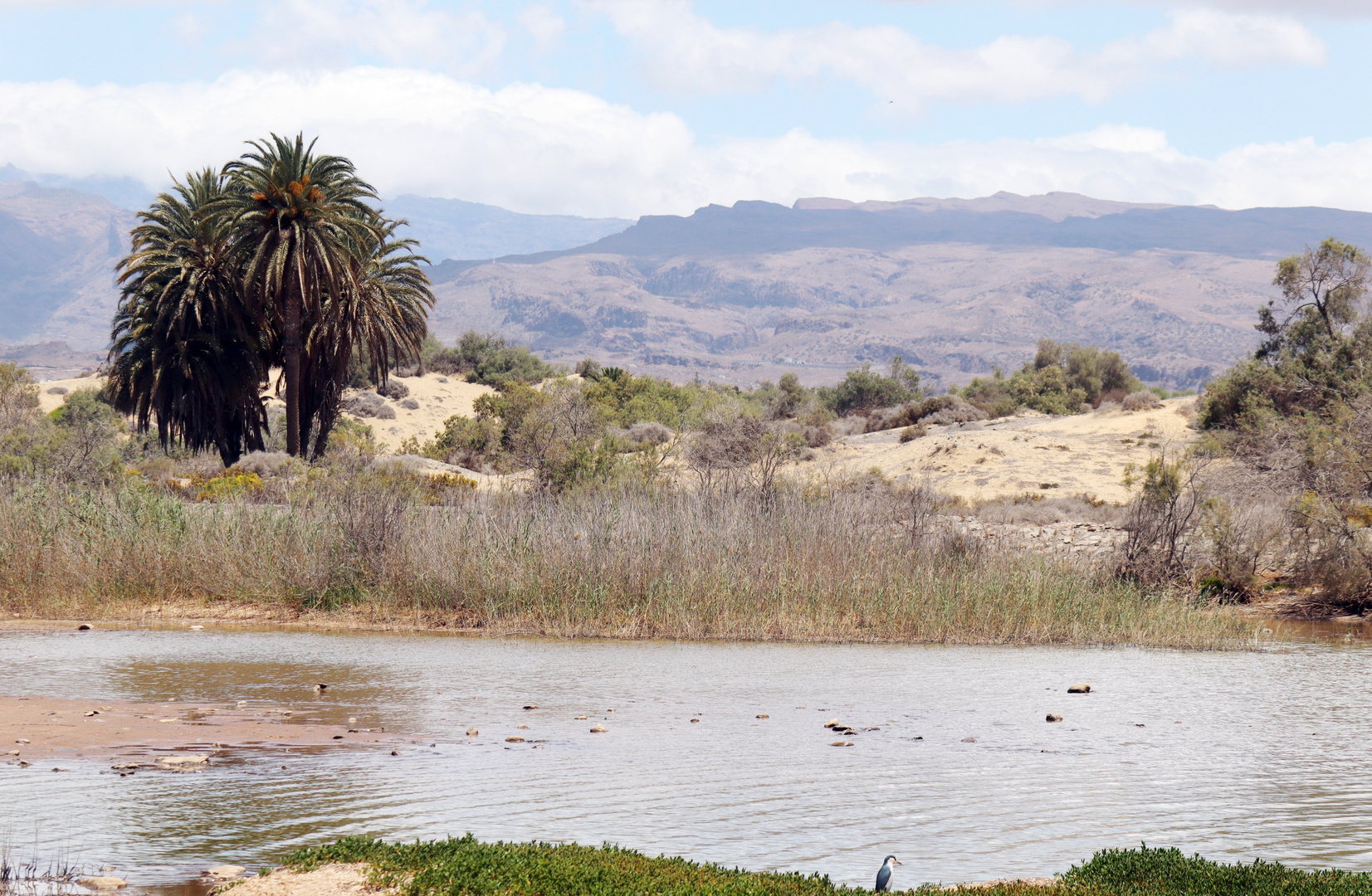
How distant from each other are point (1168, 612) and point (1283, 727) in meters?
7.52

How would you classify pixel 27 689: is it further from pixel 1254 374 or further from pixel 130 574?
pixel 1254 374

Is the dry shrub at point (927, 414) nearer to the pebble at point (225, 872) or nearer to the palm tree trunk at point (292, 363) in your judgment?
the palm tree trunk at point (292, 363)

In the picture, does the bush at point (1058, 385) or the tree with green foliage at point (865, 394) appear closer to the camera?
the bush at point (1058, 385)

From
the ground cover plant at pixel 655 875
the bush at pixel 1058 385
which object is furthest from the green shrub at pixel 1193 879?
the bush at pixel 1058 385

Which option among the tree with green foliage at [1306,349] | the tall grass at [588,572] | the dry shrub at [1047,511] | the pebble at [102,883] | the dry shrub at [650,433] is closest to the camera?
the pebble at [102,883]

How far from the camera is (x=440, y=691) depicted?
44.1ft

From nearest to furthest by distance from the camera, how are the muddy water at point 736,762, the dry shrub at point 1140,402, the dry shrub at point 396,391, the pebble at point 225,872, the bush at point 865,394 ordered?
the pebble at point 225,872 → the muddy water at point 736,762 → the dry shrub at point 1140,402 → the dry shrub at point 396,391 → the bush at point 865,394

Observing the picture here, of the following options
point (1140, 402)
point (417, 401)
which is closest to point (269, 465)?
point (417, 401)

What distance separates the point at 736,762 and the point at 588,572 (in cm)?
909

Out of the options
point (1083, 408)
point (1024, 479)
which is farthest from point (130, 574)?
point (1083, 408)

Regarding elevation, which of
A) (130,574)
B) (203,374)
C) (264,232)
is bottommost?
(130,574)

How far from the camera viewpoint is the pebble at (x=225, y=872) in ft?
22.6

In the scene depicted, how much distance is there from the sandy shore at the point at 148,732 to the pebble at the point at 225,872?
2629mm

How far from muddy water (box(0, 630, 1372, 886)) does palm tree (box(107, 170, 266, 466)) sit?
72.0 ft
